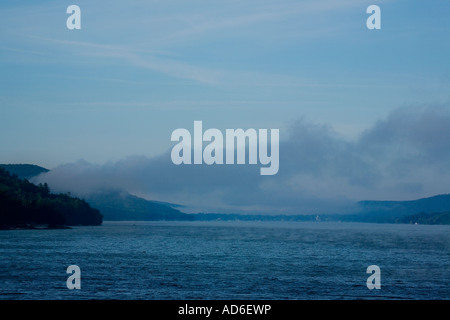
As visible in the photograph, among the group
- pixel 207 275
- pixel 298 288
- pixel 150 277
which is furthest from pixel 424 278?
pixel 150 277

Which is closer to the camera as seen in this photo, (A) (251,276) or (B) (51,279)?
(B) (51,279)

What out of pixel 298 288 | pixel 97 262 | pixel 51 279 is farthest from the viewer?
pixel 97 262

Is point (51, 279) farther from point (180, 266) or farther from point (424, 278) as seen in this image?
point (424, 278)

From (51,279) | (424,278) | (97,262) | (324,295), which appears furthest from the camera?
(97,262)

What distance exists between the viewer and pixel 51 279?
58.6 metres

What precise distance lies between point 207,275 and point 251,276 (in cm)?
476

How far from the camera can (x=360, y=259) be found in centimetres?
9225
